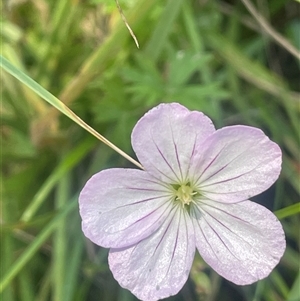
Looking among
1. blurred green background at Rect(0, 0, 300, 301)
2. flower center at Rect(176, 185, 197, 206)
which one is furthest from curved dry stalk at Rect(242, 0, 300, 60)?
flower center at Rect(176, 185, 197, 206)

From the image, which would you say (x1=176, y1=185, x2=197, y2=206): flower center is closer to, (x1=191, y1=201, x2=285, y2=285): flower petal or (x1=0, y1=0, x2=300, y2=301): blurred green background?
Result: (x1=191, y1=201, x2=285, y2=285): flower petal

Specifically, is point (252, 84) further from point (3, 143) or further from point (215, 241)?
point (215, 241)

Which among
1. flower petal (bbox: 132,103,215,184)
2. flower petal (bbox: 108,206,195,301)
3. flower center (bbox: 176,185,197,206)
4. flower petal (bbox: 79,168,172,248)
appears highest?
flower petal (bbox: 132,103,215,184)

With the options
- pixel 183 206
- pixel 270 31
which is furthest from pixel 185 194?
pixel 270 31

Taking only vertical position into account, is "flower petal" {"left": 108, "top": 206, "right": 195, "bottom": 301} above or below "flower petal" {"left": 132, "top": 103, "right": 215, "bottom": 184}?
below

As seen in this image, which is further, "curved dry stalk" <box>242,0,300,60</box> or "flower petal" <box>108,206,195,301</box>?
"curved dry stalk" <box>242,0,300,60</box>

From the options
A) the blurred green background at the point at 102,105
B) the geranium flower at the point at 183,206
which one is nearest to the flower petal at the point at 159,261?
the geranium flower at the point at 183,206

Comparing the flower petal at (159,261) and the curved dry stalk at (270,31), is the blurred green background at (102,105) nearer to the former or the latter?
the curved dry stalk at (270,31)

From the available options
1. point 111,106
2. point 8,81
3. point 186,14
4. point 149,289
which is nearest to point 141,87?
point 111,106
